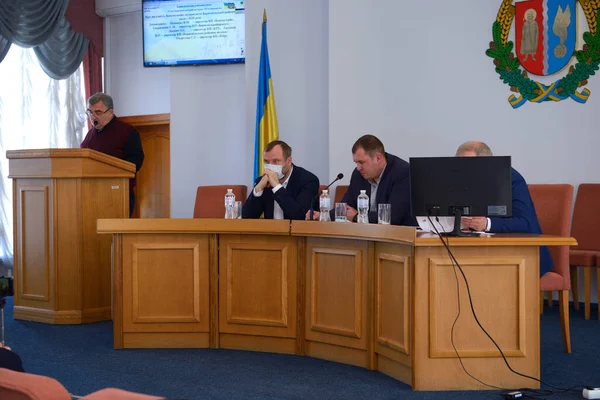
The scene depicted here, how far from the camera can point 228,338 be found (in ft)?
14.7

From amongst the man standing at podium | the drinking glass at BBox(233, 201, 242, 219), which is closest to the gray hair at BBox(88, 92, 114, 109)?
the man standing at podium

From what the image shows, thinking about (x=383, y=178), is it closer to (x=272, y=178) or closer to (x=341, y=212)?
(x=341, y=212)

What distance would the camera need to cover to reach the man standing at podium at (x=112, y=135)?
19.2 ft

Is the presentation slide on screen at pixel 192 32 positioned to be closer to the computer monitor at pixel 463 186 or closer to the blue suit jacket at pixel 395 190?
the blue suit jacket at pixel 395 190

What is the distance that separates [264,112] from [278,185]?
185 cm

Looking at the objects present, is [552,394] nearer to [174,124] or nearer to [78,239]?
[78,239]

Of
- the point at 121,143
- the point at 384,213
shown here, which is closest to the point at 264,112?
the point at 121,143

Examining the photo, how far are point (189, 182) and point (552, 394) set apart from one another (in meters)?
4.83

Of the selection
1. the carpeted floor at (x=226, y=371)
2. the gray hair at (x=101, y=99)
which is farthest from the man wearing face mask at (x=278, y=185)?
the gray hair at (x=101, y=99)

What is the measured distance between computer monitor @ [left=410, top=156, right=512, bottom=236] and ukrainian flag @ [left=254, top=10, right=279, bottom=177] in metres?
3.06

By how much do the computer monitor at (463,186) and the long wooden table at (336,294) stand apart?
0.47ft

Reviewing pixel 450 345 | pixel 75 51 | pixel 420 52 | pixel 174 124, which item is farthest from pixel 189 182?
pixel 450 345

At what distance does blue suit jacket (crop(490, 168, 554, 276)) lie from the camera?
156 inches

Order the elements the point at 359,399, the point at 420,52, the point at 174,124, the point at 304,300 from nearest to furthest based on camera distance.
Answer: the point at 359,399 < the point at 304,300 < the point at 420,52 < the point at 174,124
